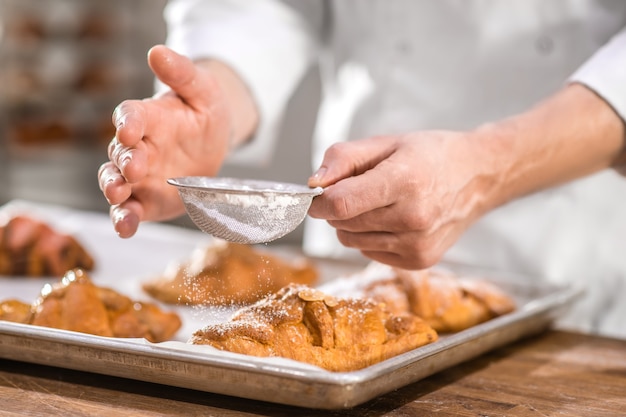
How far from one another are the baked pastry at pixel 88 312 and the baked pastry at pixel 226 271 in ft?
0.60

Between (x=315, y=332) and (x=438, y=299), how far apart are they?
1.37 ft

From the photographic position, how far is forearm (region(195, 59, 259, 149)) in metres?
1.69

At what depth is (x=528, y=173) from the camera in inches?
56.2

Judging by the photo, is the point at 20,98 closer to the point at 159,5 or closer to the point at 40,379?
the point at 159,5

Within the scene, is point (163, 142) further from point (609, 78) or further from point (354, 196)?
point (609, 78)

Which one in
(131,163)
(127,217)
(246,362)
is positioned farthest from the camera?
(127,217)

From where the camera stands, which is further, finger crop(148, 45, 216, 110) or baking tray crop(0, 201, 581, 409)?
finger crop(148, 45, 216, 110)

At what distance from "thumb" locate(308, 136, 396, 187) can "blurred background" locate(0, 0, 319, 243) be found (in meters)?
3.19

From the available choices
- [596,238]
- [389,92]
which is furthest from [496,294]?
[389,92]

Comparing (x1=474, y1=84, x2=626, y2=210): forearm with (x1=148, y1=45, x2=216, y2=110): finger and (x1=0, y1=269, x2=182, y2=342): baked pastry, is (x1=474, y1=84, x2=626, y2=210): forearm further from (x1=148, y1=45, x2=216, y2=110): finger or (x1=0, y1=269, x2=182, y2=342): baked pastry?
(x1=0, y1=269, x2=182, y2=342): baked pastry

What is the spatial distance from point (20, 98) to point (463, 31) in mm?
3328

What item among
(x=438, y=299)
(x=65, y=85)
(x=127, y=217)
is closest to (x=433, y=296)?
(x=438, y=299)

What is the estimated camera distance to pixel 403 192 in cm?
118

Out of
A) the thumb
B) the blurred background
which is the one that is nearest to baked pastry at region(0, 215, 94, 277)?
the thumb
